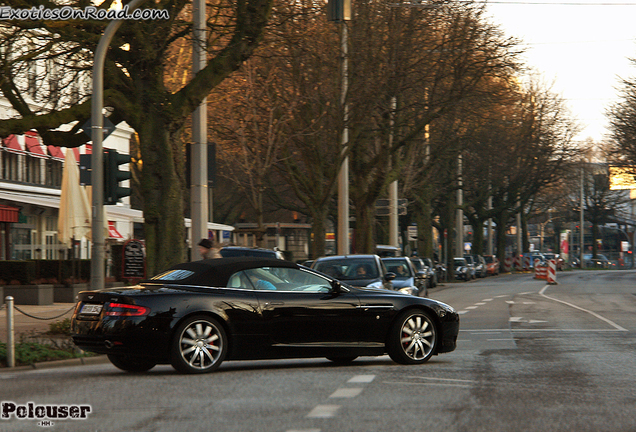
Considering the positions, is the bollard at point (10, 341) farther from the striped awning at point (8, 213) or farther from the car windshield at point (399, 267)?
the striped awning at point (8, 213)

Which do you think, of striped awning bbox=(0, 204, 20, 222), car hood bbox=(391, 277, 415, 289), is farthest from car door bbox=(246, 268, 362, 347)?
striped awning bbox=(0, 204, 20, 222)

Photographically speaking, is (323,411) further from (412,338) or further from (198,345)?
(412,338)

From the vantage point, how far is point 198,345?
9.90 meters

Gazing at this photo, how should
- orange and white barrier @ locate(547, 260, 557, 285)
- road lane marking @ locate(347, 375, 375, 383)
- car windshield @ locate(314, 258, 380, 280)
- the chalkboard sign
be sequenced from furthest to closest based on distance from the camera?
orange and white barrier @ locate(547, 260, 557, 285)
car windshield @ locate(314, 258, 380, 280)
the chalkboard sign
road lane marking @ locate(347, 375, 375, 383)

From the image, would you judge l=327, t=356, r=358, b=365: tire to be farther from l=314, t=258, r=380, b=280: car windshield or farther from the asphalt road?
l=314, t=258, r=380, b=280: car windshield

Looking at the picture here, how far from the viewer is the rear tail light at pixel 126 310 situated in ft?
31.6

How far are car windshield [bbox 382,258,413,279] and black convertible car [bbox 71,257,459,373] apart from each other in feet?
38.3

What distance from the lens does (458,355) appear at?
12.1m

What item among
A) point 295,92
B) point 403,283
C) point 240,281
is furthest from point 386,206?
point 240,281

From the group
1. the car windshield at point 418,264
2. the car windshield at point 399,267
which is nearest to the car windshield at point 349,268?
the car windshield at point 399,267

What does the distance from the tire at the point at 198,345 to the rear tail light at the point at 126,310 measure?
1.32 ft

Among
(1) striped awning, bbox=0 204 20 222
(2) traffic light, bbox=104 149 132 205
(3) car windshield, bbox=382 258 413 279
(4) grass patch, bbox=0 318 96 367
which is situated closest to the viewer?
(4) grass patch, bbox=0 318 96 367

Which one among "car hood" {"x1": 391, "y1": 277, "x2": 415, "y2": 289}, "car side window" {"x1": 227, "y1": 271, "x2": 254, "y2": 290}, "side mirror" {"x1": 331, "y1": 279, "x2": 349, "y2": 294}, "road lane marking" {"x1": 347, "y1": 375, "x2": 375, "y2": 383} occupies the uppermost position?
"car side window" {"x1": 227, "y1": 271, "x2": 254, "y2": 290}

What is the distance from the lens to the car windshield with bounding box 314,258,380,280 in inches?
739
